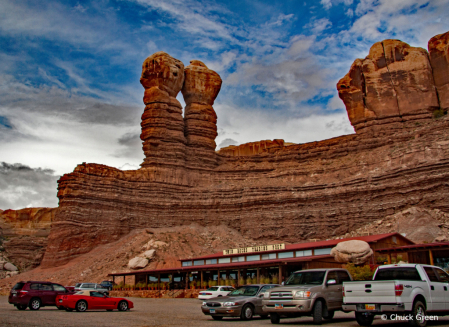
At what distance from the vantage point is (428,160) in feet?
164

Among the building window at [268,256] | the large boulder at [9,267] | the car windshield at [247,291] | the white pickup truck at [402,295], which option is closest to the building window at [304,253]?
the building window at [268,256]

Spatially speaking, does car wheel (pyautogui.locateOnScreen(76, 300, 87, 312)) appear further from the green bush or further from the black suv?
the green bush

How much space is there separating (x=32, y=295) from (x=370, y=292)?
58.4ft

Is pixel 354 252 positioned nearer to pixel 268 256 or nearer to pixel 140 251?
pixel 268 256

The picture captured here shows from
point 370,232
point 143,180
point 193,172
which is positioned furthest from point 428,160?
point 143,180

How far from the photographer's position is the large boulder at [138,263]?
4844 centimetres

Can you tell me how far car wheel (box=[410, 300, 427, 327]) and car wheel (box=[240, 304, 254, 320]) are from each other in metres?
7.45

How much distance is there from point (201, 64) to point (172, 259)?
3852cm

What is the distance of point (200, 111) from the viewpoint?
7238 cm

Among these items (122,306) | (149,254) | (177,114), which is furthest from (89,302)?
(177,114)

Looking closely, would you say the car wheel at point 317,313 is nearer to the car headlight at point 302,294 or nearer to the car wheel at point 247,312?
the car headlight at point 302,294

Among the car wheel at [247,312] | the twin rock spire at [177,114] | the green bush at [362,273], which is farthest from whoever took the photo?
the twin rock spire at [177,114]

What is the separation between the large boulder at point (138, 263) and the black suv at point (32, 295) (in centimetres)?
2468

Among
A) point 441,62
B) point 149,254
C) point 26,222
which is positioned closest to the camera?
point 149,254
